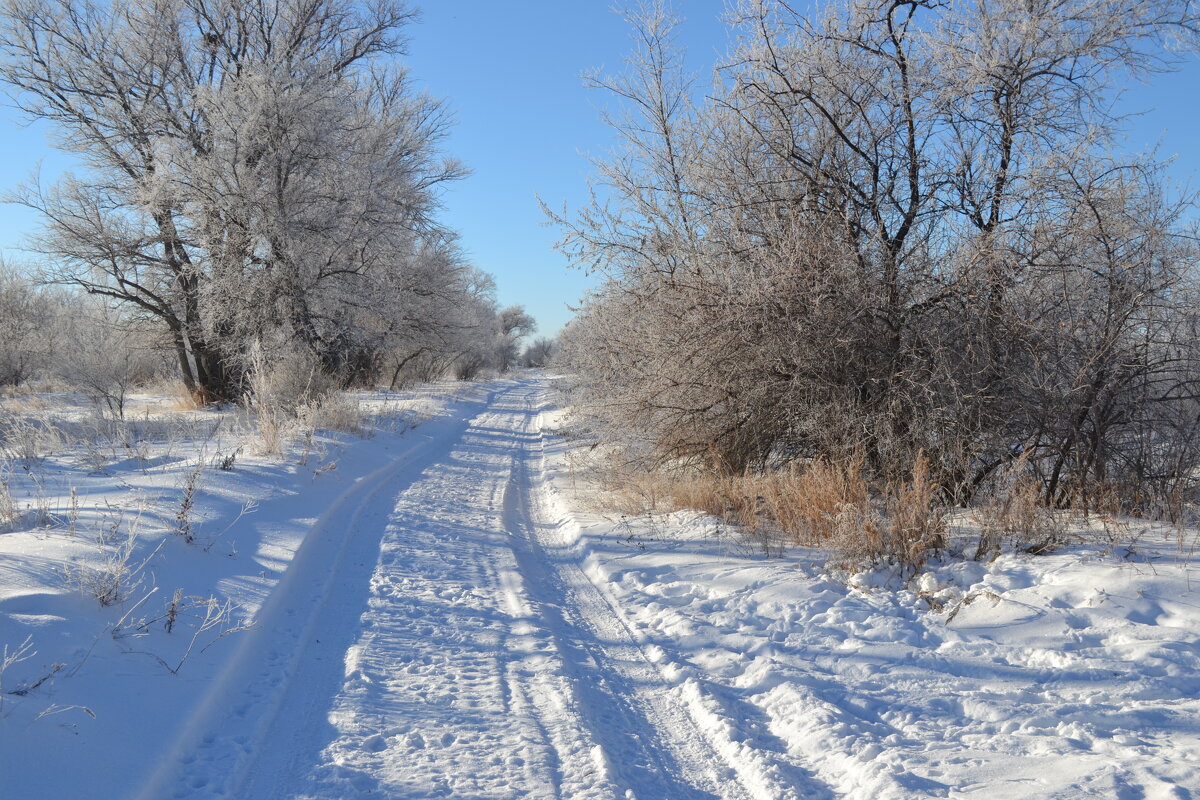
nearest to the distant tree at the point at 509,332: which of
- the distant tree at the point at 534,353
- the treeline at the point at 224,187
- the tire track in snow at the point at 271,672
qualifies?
the distant tree at the point at 534,353

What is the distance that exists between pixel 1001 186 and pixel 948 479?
3003 millimetres

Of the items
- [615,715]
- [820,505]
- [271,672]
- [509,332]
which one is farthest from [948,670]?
[509,332]

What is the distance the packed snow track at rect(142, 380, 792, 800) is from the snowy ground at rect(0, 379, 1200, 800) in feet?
0.06

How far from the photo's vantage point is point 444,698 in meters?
3.98

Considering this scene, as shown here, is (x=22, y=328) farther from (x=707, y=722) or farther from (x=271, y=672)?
(x=707, y=722)

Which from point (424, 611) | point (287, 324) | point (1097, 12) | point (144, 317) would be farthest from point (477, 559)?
point (144, 317)

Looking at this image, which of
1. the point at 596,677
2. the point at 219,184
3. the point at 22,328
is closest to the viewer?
the point at 596,677

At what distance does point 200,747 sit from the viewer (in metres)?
3.44

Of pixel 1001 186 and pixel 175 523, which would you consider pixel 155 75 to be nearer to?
pixel 175 523

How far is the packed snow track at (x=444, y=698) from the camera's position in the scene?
3.23m

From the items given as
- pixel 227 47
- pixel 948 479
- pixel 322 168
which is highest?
pixel 227 47

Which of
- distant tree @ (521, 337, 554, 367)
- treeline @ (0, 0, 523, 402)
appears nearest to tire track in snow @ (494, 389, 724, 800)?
treeline @ (0, 0, 523, 402)

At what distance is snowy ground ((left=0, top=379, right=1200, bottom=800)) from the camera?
10.5ft

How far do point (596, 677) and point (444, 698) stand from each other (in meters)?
0.92
